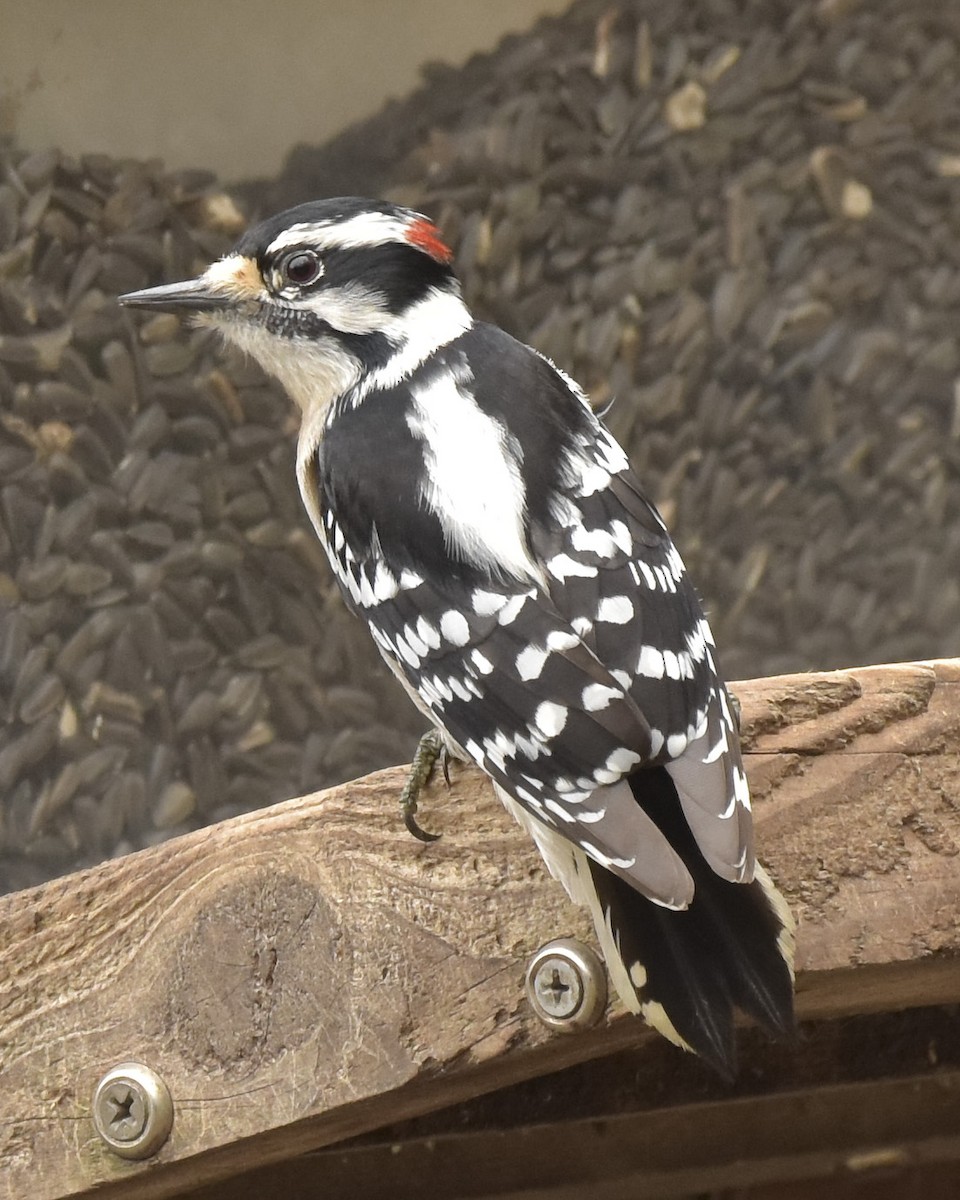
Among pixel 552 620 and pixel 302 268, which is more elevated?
pixel 302 268

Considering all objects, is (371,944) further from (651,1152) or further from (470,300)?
(470,300)

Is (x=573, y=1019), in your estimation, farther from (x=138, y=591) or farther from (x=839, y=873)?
(x=138, y=591)

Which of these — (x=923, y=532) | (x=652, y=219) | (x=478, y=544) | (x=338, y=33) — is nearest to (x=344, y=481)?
(x=478, y=544)

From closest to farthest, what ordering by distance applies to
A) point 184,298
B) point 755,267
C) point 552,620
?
point 552,620 → point 184,298 → point 755,267

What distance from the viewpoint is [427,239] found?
1601 millimetres

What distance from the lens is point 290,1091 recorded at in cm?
125

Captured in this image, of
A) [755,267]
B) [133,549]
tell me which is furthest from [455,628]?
[755,267]

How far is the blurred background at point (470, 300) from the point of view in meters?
1.83

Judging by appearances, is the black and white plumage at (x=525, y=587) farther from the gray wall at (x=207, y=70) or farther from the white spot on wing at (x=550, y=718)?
the gray wall at (x=207, y=70)

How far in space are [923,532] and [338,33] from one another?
3.21ft

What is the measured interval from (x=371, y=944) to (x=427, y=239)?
662mm

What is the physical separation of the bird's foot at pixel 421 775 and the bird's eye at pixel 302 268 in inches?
17.6

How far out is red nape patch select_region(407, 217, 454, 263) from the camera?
159 centimetres

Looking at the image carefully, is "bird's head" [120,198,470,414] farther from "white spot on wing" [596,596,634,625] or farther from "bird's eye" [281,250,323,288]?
"white spot on wing" [596,596,634,625]
